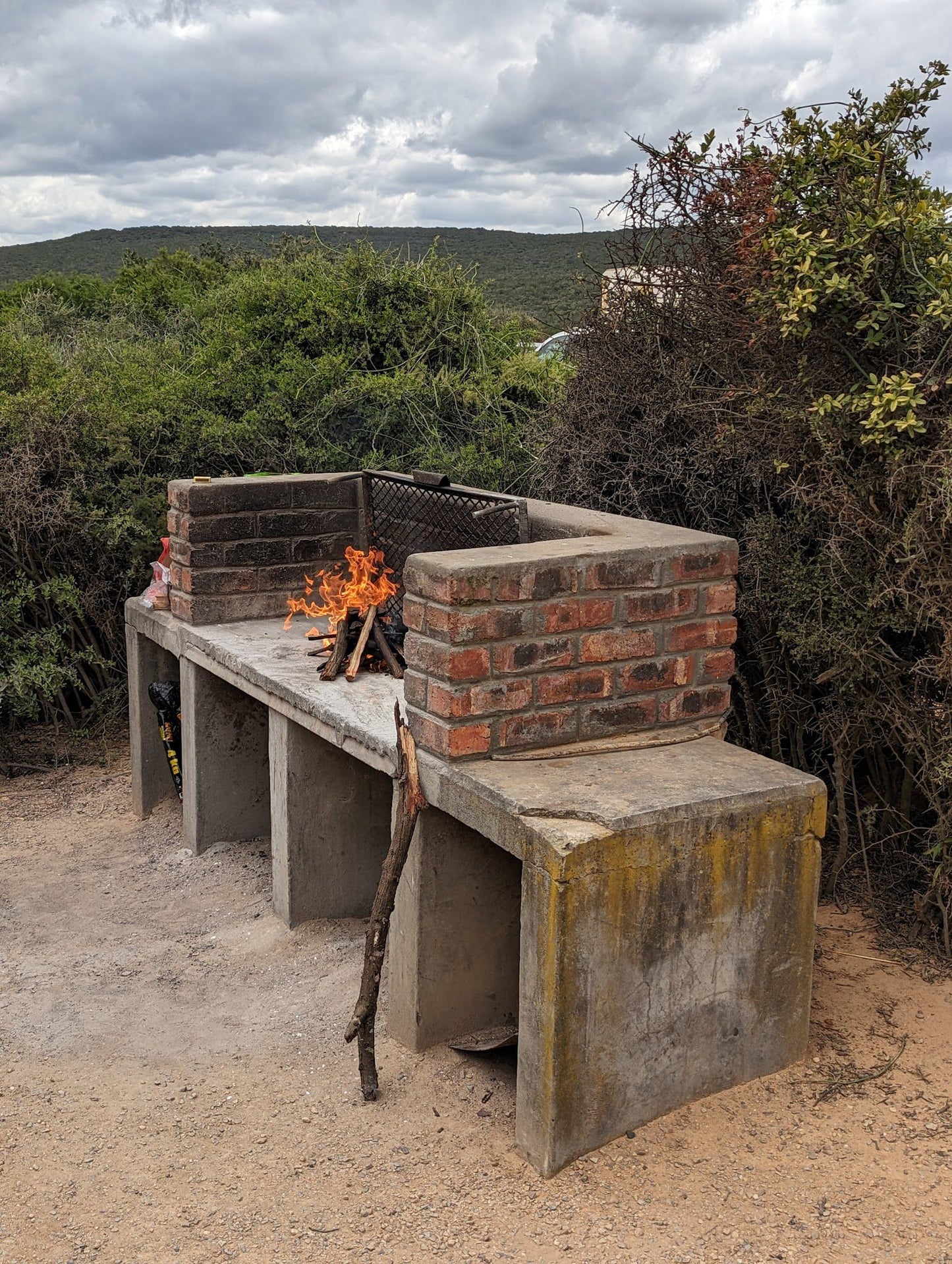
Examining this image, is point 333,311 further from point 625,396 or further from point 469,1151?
point 469,1151

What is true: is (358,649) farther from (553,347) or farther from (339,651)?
(553,347)

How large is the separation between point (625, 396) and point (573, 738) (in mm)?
2249

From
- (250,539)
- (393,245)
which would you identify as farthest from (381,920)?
(393,245)

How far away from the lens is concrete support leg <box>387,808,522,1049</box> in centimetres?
381

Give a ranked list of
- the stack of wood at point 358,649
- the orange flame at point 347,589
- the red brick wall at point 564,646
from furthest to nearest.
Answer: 1. the orange flame at point 347,589
2. the stack of wood at point 358,649
3. the red brick wall at point 564,646

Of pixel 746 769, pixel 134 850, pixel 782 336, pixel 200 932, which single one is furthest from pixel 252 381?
pixel 746 769

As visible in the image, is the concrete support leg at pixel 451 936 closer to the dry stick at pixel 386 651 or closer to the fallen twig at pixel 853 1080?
the fallen twig at pixel 853 1080

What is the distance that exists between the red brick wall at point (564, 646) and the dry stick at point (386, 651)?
45.7 inches

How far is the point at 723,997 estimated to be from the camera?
3.48 m

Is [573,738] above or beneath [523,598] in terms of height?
beneath

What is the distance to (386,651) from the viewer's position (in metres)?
5.04

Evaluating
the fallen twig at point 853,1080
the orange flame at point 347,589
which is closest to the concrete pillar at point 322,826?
the orange flame at point 347,589

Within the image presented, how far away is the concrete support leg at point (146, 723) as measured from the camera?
250 inches

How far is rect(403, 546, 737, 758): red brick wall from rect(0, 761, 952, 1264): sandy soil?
3.66 feet
